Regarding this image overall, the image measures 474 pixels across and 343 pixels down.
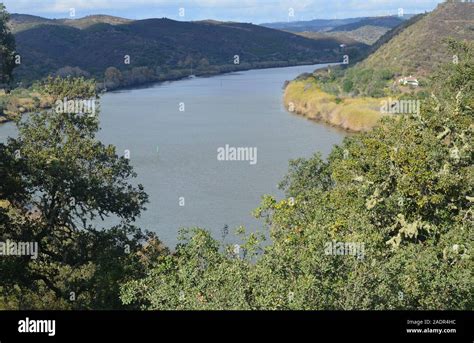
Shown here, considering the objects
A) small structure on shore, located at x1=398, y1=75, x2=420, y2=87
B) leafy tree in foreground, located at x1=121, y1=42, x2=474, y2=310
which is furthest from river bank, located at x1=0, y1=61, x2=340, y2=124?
leafy tree in foreground, located at x1=121, y1=42, x2=474, y2=310

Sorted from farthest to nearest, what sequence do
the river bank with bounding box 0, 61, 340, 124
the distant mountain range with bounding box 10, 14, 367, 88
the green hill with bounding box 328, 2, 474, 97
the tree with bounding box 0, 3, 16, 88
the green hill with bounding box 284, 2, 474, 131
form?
the distant mountain range with bounding box 10, 14, 367, 88 < the green hill with bounding box 328, 2, 474, 97 < the green hill with bounding box 284, 2, 474, 131 < the river bank with bounding box 0, 61, 340, 124 < the tree with bounding box 0, 3, 16, 88

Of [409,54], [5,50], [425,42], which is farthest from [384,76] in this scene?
[5,50]

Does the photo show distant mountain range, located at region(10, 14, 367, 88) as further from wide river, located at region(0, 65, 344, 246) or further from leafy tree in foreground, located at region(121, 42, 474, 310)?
leafy tree in foreground, located at region(121, 42, 474, 310)

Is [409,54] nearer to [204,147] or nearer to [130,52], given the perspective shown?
[204,147]

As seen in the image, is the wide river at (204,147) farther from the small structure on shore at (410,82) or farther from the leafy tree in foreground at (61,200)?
the small structure on shore at (410,82)

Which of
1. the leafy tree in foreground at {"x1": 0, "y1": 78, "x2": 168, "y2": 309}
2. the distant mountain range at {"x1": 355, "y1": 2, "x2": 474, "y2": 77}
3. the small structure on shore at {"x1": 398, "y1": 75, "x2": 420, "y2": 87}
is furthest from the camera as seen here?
the distant mountain range at {"x1": 355, "y1": 2, "x2": 474, "y2": 77}

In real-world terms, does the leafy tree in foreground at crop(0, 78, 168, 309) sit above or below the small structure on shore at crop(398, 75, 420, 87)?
below

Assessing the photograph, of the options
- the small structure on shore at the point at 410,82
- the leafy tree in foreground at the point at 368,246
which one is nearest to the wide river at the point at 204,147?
the leafy tree in foreground at the point at 368,246
